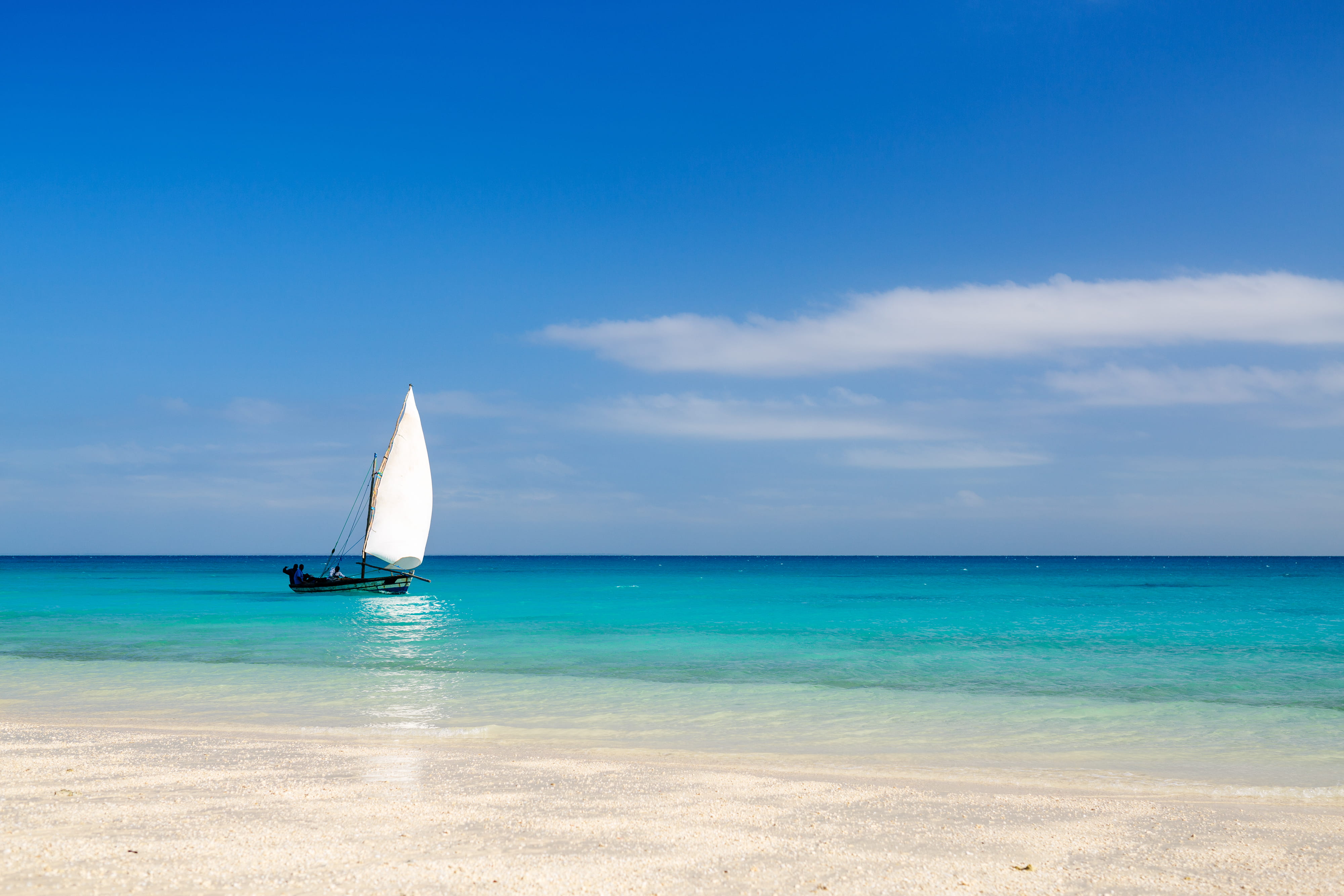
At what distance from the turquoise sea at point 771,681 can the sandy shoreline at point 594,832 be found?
1988 mm

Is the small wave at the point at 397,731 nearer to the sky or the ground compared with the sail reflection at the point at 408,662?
nearer to the sky

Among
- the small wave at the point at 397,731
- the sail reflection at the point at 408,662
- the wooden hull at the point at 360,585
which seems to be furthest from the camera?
the wooden hull at the point at 360,585

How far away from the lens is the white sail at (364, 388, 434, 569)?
54500 millimetres

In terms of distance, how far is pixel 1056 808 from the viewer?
364 inches

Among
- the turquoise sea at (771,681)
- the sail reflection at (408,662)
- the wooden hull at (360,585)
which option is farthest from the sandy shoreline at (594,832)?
the wooden hull at (360,585)

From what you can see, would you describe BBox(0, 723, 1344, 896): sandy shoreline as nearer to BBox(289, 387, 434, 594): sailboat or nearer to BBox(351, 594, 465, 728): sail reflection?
BBox(351, 594, 465, 728): sail reflection

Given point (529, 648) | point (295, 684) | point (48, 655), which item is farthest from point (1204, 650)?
point (48, 655)

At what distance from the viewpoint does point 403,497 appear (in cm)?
5522

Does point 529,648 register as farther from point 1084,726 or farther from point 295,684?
point 1084,726

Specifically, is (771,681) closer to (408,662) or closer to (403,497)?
(408,662)

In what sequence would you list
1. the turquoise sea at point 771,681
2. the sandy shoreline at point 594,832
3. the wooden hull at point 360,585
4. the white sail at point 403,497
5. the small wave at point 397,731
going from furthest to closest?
the wooden hull at point 360,585 < the white sail at point 403,497 < the small wave at point 397,731 < the turquoise sea at point 771,681 < the sandy shoreline at point 594,832

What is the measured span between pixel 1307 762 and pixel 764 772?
23.9 ft

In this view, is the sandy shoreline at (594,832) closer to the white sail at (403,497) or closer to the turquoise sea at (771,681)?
the turquoise sea at (771,681)

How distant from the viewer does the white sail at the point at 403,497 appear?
54500 millimetres
